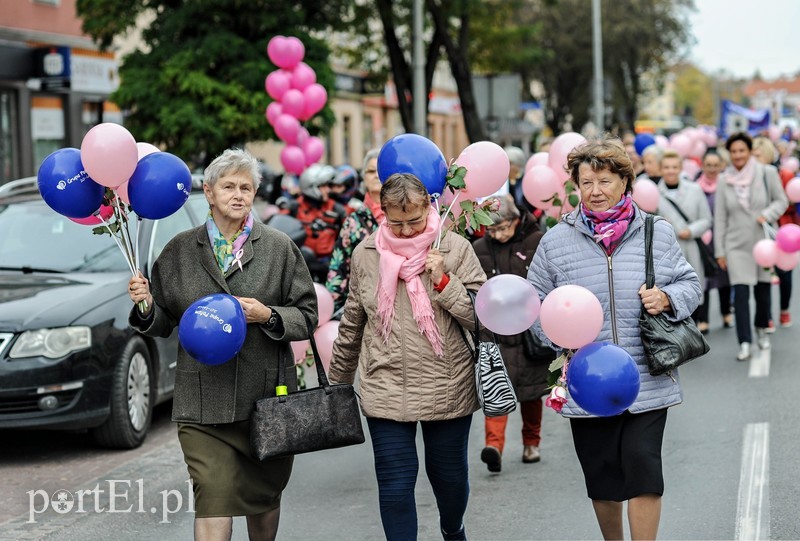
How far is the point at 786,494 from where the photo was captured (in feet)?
22.4

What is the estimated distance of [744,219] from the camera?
11.7 meters

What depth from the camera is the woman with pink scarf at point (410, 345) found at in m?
5.23

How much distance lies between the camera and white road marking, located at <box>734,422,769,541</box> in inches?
244

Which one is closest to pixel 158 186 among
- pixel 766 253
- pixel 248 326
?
pixel 248 326

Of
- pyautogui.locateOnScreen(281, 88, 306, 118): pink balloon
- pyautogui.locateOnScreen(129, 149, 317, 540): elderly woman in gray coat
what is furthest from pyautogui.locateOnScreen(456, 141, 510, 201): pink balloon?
pyautogui.locateOnScreen(281, 88, 306, 118): pink balloon

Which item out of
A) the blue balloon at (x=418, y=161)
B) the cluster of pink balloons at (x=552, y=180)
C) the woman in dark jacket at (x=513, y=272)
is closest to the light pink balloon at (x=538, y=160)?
the cluster of pink balloons at (x=552, y=180)

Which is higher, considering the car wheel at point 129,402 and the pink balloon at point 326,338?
the pink balloon at point 326,338

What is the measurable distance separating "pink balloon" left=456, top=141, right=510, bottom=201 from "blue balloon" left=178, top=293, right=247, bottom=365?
1.64m

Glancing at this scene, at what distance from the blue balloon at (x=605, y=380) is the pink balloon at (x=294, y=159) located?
10.8 meters

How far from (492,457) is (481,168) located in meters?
2.13

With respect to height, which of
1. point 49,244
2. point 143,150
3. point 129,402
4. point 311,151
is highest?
point 311,151

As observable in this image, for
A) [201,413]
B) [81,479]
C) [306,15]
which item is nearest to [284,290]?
[201,413]

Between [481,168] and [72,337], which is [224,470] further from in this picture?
[72,337]

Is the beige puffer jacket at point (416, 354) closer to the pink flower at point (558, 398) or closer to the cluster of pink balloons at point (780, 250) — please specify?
the pink flower at point (558, 398)
